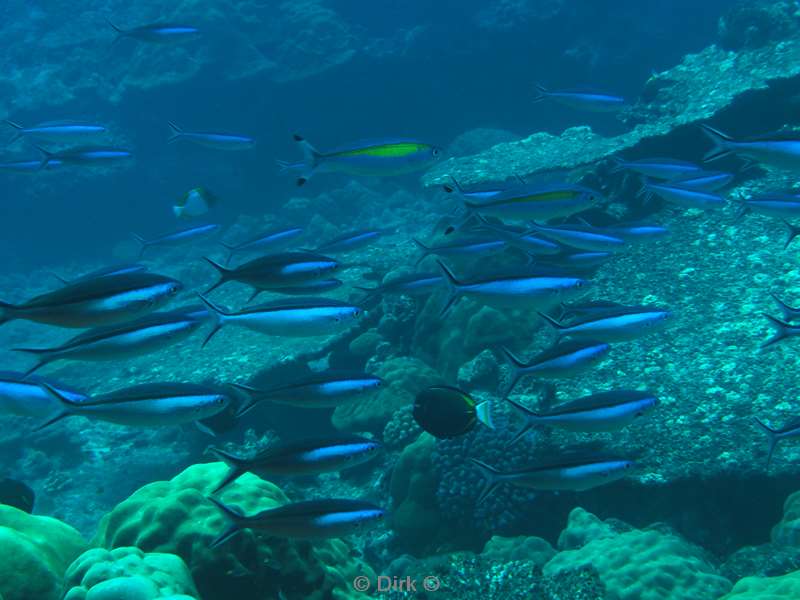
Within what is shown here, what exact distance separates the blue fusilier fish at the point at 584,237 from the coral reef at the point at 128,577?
13.6 feet

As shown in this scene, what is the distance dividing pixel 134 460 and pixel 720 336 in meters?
10.6

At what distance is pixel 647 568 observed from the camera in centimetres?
414

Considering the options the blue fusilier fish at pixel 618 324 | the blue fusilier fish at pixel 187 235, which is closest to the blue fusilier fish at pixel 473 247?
the blue fusilier fish at pixel 618 324

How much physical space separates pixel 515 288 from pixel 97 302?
2.83 metres

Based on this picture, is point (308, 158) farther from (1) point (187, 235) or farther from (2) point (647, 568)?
(2) point (647, 568)

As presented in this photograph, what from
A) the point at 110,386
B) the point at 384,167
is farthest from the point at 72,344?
the point at 110,386

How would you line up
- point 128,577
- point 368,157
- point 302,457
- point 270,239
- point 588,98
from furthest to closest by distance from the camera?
point 588,98 → point 270,239 → point 368,157 → point 302,457 → point 128,577

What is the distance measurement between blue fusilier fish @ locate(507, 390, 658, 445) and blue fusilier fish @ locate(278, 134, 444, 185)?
2438mm

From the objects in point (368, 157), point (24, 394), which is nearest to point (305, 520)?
point (24, 394)

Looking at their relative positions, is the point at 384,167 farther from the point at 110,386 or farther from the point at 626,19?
the point at 626,19

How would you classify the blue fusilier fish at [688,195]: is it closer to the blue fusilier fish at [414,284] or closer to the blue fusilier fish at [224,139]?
the blue fusilier fish at [414,284]

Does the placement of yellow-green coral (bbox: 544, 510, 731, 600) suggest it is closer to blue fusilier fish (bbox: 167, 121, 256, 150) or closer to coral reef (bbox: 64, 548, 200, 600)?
coral reef (bbox: 64, 548, 200, 600)

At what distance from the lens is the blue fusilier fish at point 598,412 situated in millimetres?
3787

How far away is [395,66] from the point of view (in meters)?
24.4
